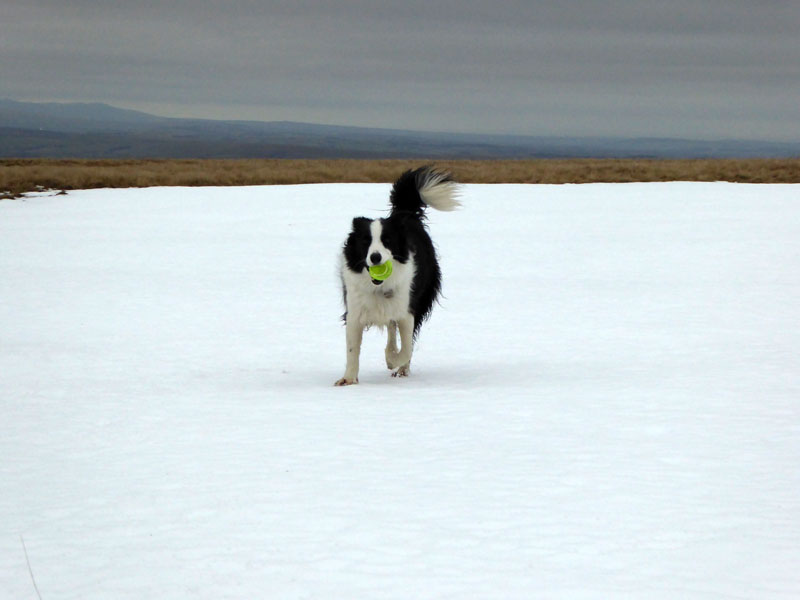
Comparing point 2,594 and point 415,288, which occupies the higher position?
point 415,288

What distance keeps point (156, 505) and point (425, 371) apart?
15.6 feet

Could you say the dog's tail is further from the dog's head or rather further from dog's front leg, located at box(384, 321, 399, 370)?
dog's front leg, located at box(384, 321, 399, 370)

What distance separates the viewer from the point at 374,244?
8.64 m

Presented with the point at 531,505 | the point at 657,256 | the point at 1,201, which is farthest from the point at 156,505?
the point at 1,201

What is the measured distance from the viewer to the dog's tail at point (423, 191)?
33.0 feet

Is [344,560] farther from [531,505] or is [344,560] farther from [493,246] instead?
[493,246]

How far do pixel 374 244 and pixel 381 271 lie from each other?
0.27 metres

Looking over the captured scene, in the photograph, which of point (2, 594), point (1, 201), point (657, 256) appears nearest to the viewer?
point (2, 594)

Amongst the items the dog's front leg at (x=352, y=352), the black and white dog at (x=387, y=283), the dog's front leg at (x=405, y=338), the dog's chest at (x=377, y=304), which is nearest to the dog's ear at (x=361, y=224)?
the black and white dog at (x=387, y=283)

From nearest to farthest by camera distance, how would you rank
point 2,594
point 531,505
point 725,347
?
point 2,594 < point 531,505 < point 725,347

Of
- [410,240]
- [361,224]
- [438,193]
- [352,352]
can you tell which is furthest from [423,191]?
[352,352]

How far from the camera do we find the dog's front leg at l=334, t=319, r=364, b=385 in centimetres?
899

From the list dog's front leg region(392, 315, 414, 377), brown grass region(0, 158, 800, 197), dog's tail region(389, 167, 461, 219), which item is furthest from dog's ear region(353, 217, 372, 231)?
brown grass region(0, 158, 800, 197)

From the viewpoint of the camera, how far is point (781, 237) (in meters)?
21.5
